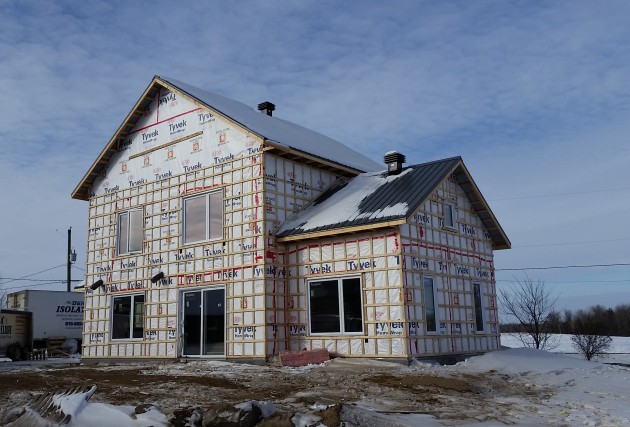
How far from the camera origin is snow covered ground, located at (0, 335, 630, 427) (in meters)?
6.61

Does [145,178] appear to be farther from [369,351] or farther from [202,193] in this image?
[369,351]

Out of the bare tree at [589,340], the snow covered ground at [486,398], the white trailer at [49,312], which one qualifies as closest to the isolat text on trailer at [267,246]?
the snow covered ground at [486,398]

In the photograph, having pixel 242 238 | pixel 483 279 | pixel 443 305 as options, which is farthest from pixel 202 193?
pixel 483 279

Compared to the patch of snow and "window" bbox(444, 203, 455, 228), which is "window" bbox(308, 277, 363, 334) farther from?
the patch of snow

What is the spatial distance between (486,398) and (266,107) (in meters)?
16.6

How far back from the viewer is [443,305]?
15273mm

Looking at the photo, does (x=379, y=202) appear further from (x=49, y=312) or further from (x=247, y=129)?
(x=49, y=312)

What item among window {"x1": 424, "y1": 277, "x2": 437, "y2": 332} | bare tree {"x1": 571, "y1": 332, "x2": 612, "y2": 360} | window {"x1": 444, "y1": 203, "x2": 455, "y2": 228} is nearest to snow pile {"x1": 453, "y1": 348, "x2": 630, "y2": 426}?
window {"x1": 424, "y1": 277, "x2": 437, "y2": 332}

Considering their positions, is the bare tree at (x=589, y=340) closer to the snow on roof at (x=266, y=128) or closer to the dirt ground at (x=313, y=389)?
the snow on roof at (x=266, y=128)

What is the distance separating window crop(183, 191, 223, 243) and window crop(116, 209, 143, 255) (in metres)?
2.28

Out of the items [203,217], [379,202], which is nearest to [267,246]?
[203,217]

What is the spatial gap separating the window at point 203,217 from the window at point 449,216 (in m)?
6.37

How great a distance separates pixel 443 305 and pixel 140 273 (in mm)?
9596

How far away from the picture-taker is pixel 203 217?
17344mm
